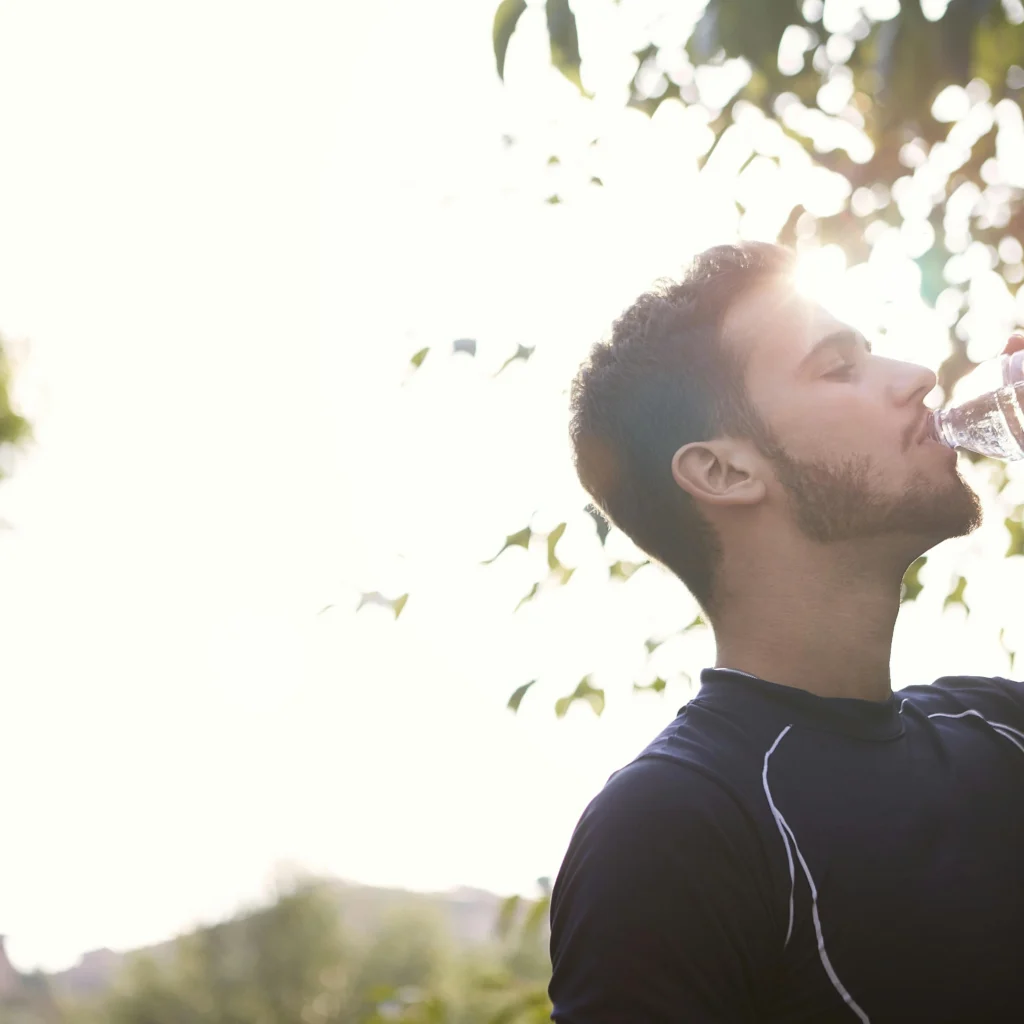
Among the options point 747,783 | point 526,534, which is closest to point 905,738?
point 747,783

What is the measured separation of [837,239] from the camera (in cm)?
255

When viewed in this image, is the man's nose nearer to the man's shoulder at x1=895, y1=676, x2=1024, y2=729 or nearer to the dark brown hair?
the dark brown hair

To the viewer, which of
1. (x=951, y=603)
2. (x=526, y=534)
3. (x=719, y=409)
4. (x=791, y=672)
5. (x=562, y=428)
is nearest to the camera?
(x=791, y=672)

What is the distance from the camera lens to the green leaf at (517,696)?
2408 millimetres

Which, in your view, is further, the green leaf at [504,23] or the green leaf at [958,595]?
the green leaf at [958,595]

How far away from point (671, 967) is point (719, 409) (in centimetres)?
78

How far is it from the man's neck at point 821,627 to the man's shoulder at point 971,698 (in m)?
0.08

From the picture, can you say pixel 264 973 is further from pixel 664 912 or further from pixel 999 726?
pixel 664 912

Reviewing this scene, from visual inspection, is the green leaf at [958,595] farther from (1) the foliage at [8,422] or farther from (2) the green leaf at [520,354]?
(1) the foliage at [8,422]

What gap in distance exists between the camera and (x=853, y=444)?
1.42 meters

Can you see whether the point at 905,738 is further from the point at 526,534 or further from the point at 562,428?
the point at 526,534

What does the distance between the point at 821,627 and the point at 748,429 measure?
11.0 inches

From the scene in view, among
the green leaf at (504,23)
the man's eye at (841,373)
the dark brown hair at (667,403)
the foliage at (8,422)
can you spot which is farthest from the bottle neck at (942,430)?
the foliage at (8,422)

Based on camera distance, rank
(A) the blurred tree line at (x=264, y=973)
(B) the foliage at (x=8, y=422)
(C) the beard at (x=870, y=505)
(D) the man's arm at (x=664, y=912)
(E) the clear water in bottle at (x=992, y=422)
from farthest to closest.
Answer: (A) the blurred tree line at (x=264, y=973), (B) the foliage at (x=8, y=422), (E) the clear water in bottle at (x=992, y=422), (C) the beard at (x=870, y=505), (D) the man's arm at (x=664, y=912)
